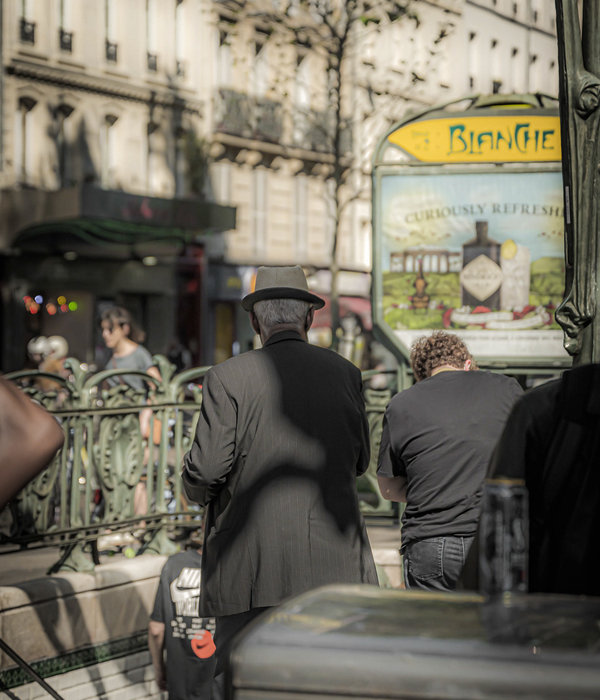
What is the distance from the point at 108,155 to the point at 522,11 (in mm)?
19134

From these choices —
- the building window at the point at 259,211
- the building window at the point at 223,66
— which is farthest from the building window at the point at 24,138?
the building window at the point at 259,211

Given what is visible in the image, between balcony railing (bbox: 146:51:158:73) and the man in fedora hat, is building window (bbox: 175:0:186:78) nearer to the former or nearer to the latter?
balcony railing (bbox: 146:51:158:73)

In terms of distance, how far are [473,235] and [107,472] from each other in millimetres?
2834

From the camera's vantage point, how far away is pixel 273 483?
363cm

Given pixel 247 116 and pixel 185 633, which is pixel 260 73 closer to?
pixel 247 116

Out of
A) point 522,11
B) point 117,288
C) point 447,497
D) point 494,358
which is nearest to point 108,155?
point 117,288

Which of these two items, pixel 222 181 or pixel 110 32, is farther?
pixel 222 181

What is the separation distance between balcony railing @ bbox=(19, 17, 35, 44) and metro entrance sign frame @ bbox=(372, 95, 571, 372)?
2145 centimetres

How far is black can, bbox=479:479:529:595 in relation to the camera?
65.1 inches

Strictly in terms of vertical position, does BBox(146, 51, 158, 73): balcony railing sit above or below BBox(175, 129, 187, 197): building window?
above

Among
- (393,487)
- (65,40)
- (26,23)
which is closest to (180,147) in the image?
(65,40)

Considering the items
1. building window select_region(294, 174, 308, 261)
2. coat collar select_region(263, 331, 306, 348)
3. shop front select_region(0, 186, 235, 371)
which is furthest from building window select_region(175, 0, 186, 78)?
coat collar select_region(263, 331, 306, 348)

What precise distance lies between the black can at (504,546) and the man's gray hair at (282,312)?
227cm

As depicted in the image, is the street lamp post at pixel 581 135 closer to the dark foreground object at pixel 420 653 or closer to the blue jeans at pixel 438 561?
the blue jeans at pixel 438 561
